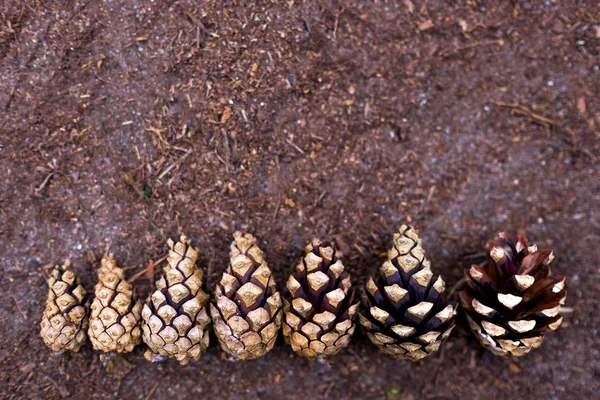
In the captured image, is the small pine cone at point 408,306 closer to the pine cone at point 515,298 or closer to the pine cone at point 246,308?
the pine cone at point 515,298

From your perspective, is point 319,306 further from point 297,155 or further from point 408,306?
point 297,155

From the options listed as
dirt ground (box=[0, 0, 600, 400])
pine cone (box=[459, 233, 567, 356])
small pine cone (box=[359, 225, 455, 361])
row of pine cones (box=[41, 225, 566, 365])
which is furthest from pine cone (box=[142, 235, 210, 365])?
pine cone (box=[459, 233, 567, 356])

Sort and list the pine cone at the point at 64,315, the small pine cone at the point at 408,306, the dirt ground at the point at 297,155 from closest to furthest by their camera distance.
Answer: the small pine cone at the point at 408,306 < the pine cone at the point at 64,315 < the dirt ground at the point at 297,155

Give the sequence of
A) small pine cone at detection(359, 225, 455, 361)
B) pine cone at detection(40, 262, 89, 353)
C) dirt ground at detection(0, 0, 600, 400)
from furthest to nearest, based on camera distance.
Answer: dirt ground at detection(0, 0, 600, 400), pine cone at detection(40, 262, 89, 353), small pine cone at detection(359, 225, 455, 361)

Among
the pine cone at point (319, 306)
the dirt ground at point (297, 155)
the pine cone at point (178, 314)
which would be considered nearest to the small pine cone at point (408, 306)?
the pine cone at point (319, 306)

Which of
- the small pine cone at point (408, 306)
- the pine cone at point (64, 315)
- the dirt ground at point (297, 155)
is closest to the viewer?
the small pine cone at point (408, 306)

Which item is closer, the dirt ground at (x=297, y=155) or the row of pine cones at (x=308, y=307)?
the row of pine cones at (x=308, y=307)

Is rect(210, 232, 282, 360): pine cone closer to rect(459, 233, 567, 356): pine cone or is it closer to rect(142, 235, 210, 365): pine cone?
rect(142, 235, 210, 365): pine cone
